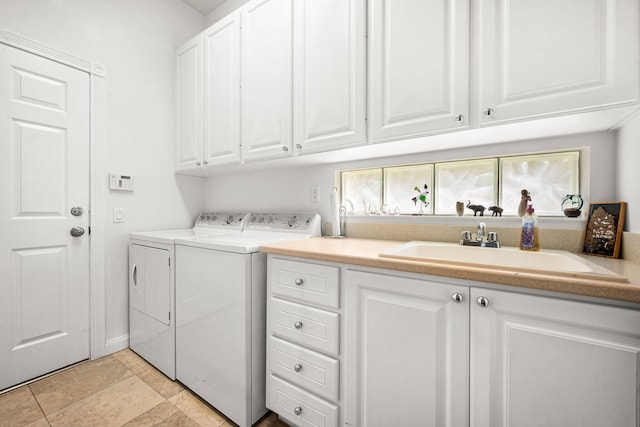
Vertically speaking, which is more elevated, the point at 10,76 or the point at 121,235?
the point at 10,76

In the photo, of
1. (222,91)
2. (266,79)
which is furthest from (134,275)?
(266,79)

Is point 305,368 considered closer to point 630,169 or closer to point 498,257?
point 498,257

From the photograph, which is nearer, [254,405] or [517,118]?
[517,118]

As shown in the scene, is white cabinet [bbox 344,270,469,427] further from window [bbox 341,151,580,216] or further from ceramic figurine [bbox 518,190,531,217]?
window [bbox 341,151,580,216]

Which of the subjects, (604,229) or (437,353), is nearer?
(437,353)

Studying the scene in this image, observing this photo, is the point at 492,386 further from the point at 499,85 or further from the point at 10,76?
the point at 10,76

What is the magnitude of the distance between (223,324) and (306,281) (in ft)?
1.84

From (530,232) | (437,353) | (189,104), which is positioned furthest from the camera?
(189,104)

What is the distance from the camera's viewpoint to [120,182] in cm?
215

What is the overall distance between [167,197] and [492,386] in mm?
2649

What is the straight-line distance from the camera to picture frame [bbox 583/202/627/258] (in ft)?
3.55

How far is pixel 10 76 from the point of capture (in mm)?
1676

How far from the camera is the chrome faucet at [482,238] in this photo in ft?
4.27

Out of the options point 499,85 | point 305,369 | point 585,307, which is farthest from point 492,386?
point 499,85
